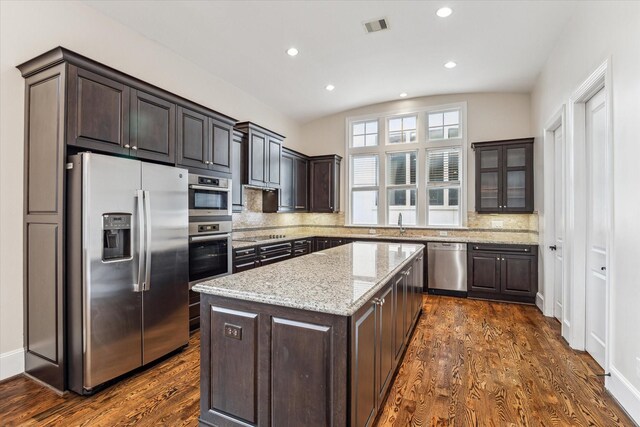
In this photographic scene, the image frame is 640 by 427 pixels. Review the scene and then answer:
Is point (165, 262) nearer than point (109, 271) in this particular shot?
No

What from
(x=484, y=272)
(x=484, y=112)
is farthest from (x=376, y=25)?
Answer: (x=484, y=272)

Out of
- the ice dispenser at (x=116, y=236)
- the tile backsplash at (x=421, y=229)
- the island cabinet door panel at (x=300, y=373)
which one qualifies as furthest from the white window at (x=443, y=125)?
the island cabinet door panel at (x=300, y=373)

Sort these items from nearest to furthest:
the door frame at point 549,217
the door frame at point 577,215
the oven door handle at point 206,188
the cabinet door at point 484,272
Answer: the door frame at point 577,215 < the oven door handle at point 206,188 < the door frame at point 549,217 < the cabinet door at point 484,272

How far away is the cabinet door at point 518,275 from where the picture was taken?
475 centimetres

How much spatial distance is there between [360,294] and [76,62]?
8.61ft

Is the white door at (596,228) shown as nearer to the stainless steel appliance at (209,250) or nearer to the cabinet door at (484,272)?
the cabinet door at (484,272)

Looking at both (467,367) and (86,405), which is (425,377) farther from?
(86,405)

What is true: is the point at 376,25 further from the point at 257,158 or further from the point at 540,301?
the point at 540,301

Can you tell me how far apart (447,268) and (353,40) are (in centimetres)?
369

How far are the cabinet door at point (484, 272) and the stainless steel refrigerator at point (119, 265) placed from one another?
4.29 m

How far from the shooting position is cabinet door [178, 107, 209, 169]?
3.32 meters

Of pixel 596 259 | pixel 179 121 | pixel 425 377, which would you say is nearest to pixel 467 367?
pixel 425 377

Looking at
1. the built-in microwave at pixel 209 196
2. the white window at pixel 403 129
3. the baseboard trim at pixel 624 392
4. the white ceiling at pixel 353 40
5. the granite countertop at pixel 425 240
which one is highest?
the white ceiling at pixel 353 40

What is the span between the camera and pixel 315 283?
189 cm
